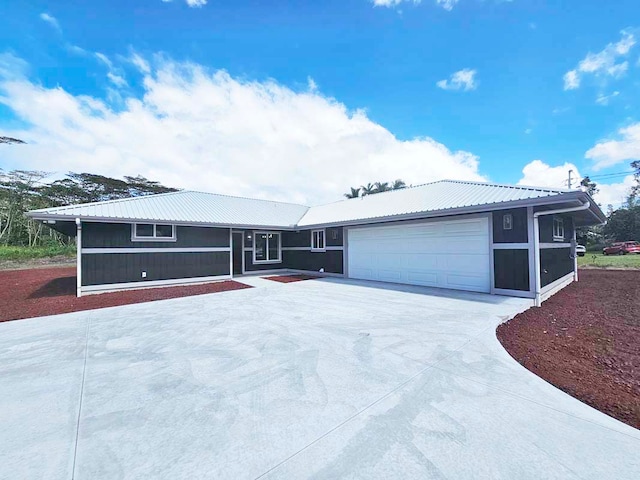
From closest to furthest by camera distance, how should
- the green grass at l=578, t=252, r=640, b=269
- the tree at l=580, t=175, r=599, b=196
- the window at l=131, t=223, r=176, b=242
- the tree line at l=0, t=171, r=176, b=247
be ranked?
the window at l=131, t=223, r=176, b=242 → the green grass at l=578, t=252, r=640, b=269 → the tree line at l=0, t=171, r=176, b=247 → the tree at l=580, t=175, r=599, b=196

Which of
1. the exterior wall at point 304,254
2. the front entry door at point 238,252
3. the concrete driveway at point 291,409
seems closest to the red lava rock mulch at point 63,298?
the concrete driveway at point 291,409

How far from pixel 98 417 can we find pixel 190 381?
0.81 m

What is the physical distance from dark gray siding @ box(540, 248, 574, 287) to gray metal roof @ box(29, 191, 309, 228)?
9603 millimetres

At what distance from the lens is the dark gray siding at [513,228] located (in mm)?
6984

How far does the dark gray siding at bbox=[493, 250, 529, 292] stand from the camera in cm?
695

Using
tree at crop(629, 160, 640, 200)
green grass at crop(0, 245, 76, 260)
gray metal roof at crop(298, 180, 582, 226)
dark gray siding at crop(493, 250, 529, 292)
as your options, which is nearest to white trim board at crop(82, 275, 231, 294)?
gray metal roof at crop(298, 180, 582, 226)

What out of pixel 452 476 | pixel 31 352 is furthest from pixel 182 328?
pixel 452 476

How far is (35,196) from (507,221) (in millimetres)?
39596

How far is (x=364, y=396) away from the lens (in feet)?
8.79

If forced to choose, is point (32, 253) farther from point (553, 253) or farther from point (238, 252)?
point (553, 253)

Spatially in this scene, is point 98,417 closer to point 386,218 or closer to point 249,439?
point 249,439

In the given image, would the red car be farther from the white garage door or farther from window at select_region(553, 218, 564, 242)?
the white garage door

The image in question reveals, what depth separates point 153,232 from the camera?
978 centimetres

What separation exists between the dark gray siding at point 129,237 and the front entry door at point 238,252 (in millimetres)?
1323
